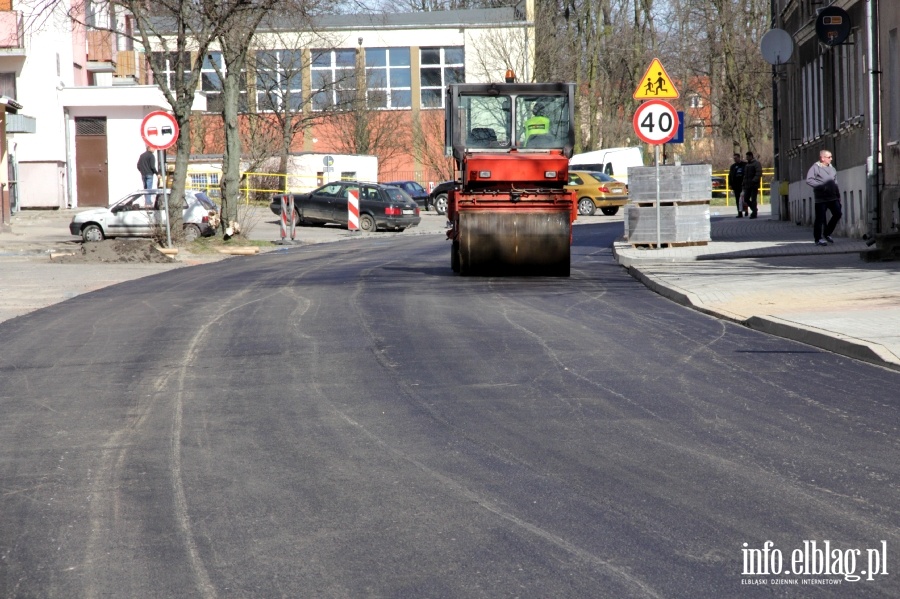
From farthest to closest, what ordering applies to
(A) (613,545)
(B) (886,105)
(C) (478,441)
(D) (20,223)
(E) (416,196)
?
(E) (416,196) < (D) (20,223) < (B) (886,105) < (C) (478,441) < (A) (613,545)

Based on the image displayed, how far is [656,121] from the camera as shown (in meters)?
21.2

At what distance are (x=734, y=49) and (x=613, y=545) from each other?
5476 cm

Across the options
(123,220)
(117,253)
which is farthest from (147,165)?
(117,253)

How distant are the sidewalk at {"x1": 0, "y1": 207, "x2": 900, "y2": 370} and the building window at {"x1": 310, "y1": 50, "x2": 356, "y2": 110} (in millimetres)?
36066

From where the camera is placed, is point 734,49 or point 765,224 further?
point 734,49

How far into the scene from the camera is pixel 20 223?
39.6 m

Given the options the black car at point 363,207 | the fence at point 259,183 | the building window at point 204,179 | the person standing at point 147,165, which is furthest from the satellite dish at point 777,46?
the building window at point 204,179

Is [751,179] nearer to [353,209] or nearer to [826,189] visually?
[353,209]

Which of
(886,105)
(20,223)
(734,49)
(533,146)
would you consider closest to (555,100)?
(533,146)

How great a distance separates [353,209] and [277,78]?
29.6 m

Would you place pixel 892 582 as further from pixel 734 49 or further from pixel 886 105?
pixel 734 49

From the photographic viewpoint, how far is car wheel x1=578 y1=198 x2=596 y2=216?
4709 centimetres

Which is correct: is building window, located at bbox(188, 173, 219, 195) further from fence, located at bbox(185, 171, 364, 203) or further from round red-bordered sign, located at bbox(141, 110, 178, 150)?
round red-bordered sign, located at bbox(141, 110, 178, 150)

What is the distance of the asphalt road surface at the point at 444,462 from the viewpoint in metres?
4.98
